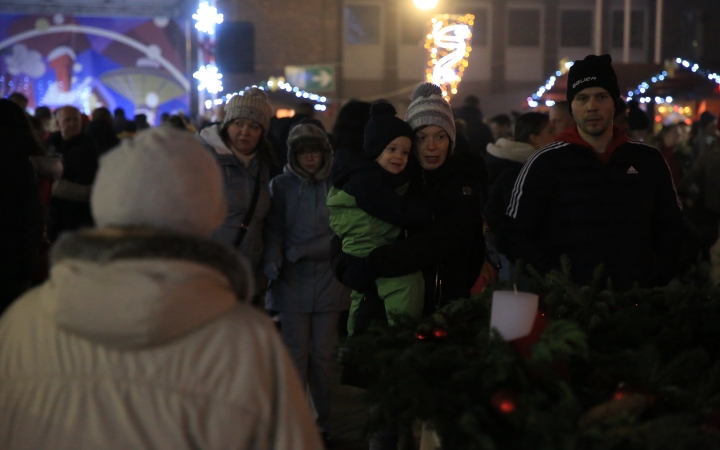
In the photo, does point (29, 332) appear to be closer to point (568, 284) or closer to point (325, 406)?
point (568, 284)

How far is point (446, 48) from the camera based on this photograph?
1992cm

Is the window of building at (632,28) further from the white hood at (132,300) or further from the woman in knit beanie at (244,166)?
the white hood at (132,300)

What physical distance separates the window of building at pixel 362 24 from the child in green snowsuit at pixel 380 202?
2973 centimetres

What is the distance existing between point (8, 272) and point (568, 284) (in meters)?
3.55

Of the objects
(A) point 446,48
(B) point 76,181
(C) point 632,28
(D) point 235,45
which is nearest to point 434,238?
(B) point 76,181

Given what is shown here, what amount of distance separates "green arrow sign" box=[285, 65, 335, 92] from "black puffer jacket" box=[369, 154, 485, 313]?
21.4 metres

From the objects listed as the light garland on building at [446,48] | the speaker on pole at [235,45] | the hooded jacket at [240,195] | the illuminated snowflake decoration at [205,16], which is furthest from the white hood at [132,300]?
the speaker on pole at [235,45]

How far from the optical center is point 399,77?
34.2 m

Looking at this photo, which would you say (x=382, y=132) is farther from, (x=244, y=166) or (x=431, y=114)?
(x=244, y=166)

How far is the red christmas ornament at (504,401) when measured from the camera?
2.36m

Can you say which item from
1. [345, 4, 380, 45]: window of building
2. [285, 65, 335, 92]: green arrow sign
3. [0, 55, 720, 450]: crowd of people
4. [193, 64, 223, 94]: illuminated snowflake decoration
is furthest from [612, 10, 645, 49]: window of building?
[0, 55, 720, 450]: crowd of people

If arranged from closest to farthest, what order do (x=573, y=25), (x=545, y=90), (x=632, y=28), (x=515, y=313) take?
(x=515, y=313), (x=545, y=90), (x=573, y=25), (x=632, y=28)

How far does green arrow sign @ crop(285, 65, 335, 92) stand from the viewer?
84.8ft

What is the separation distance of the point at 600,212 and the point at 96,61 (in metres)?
22.1
